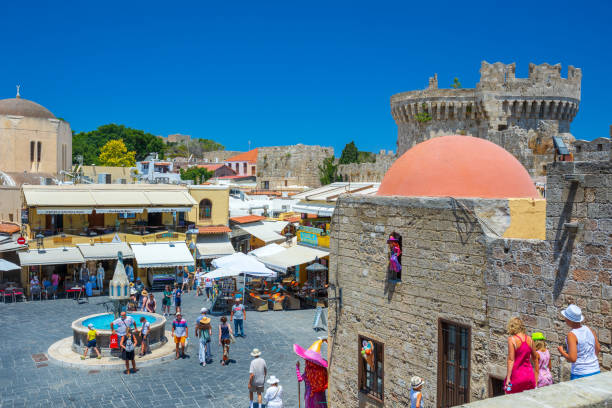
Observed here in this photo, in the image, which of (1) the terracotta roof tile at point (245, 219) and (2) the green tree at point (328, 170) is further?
(2) the green tree at point (328, 170)

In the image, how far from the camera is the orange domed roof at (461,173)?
9.38m

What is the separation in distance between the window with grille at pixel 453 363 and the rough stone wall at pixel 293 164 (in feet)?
169

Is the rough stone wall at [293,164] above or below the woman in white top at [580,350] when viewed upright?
above

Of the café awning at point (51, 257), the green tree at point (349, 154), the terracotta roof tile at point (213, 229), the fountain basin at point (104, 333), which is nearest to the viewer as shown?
the fountain basin at point (104, 333)

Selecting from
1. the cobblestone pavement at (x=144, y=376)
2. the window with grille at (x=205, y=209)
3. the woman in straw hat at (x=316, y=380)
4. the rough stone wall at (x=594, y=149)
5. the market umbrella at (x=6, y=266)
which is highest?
the rough stone wall at (x=594, y=149)

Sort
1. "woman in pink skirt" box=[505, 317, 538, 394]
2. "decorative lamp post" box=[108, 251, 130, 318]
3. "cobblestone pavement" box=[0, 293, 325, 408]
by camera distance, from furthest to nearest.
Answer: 1. "decorative lamp post" box=[108, 251, 130, 318]
2. "cobblestone pavement" box=[0, 293, 325, 408]
3. "woman in pink skirt" box=[505, 317, 538, 394]

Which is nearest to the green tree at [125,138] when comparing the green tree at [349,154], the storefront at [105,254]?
the green tree at [349,154]

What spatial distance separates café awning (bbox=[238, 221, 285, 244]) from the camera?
105 ft

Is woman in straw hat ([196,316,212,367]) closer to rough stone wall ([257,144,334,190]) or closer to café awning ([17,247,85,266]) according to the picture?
café awning ([17,247,85,266])

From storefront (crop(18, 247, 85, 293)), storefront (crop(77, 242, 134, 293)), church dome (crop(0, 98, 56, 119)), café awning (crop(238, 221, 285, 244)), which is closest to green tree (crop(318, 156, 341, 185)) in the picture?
café awning (crop(238, 221, 285, 244))

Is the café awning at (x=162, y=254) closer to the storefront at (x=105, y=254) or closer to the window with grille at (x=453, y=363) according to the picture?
the storefront at (x=105, y=254)

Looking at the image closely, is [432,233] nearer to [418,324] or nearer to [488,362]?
[418,324]

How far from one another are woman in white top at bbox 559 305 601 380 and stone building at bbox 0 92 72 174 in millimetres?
41950

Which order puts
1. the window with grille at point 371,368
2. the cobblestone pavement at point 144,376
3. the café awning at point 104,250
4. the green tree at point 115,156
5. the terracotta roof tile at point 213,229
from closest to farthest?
the window with grille at point 371,368, the cobblestone pavement at point 144,376, the café awning at point 104,250, the terracotta roof tile at point 213,229, the green tree at point 115,156
